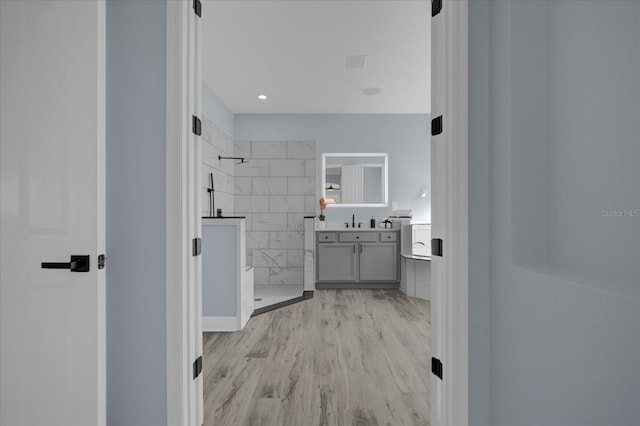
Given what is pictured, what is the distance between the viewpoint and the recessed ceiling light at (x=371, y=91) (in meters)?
4.22

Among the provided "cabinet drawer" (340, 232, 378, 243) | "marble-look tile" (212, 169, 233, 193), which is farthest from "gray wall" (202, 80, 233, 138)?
"cabinet drawer" (340, 232, 378, 243)

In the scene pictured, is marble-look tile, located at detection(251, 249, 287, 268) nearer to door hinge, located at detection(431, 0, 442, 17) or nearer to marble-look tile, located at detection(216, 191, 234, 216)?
marble-look tile, located at detection(216, 191, 234, 216)

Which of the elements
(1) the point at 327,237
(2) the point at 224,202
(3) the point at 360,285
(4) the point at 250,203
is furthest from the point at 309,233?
(2) the point at 224,202

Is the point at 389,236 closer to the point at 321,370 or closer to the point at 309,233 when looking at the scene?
the point at 309,233

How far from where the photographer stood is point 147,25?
1377mm

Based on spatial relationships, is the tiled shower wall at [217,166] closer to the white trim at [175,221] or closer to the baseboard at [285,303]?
the baseboard at [285,303]

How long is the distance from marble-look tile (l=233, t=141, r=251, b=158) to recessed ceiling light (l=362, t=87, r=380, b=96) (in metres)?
2.04

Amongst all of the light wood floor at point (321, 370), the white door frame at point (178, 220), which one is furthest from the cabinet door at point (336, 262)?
the white door frame at point (178, 220)

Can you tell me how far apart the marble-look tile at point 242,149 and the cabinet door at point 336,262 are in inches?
75.1

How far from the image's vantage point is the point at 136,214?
138 centimetres

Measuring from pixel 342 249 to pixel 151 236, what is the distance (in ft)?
11.9
